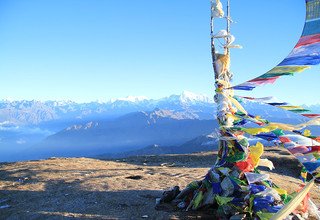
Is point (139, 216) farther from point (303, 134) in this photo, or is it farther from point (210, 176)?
point (303, 134)

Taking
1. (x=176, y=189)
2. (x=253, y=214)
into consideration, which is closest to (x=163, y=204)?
(x=176, y=189)

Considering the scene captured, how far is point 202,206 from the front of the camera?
1302 cm

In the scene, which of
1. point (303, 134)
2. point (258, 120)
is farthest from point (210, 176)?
point (303, 134)

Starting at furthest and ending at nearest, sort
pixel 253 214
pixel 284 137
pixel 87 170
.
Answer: pixel 87 170 < pixel 253 214 < pixel 284 137

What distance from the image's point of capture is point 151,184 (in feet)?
61.0

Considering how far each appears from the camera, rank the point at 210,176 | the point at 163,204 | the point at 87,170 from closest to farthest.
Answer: the point at 210,176, the point at 163,204, the point at 87,170

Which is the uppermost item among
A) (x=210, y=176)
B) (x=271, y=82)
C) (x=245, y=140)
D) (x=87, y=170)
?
(x=271, y=82)

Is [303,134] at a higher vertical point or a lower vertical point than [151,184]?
higher

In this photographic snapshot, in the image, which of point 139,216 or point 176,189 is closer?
point 139,216

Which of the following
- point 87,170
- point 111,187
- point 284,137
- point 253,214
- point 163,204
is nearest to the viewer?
point 284,137

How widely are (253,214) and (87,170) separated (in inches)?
611

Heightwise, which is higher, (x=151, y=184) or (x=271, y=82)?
(x=271, y=82)

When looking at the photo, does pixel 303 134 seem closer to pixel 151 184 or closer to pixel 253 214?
pixel 253 214

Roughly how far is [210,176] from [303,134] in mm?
3859
